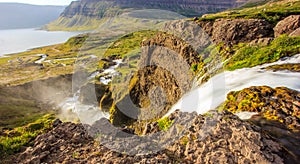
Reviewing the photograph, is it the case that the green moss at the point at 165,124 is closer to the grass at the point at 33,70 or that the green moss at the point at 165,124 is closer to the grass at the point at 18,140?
the grass at the point at 18,140

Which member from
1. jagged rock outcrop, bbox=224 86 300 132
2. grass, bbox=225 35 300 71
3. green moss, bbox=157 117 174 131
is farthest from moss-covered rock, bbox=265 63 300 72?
green moss, bbox=157 117 174 131

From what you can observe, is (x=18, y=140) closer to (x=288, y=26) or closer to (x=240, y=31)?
(x=240, y=31)

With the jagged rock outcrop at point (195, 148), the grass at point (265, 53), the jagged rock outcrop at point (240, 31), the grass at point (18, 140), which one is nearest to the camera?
the jagged rock outcrop at point (195, 148)

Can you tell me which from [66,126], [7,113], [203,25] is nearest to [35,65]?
[7,113]

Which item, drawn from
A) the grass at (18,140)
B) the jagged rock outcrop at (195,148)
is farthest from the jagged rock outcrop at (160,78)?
the jagged rock outcrop at (195,148)

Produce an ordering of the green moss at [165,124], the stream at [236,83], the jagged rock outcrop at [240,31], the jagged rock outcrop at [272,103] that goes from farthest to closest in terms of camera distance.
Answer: the jagged rock outcrop at [240,31] → the stream at [236,83] → the green moss at [165,124] → the jagged rock outcrop at [272,103]

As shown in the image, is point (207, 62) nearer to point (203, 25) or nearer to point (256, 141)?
point (203, 25)

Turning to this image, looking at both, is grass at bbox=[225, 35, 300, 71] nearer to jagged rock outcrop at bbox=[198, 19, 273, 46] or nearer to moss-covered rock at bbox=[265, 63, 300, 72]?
moss-covered rock at bbox=[265, 63, 300, 72]
